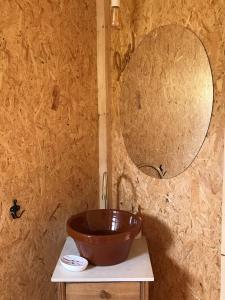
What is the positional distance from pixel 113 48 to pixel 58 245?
3.34 feet

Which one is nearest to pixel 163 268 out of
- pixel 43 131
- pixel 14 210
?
pixel 14 210

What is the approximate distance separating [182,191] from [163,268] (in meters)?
0.40

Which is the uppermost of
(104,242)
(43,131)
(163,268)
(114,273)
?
(43,131)

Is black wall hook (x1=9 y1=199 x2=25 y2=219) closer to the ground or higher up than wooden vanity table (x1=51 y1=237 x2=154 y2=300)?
higher up

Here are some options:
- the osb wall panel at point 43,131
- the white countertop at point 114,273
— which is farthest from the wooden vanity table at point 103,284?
the osb wall panel at point 43,131

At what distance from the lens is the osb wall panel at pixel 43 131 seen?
1234mm

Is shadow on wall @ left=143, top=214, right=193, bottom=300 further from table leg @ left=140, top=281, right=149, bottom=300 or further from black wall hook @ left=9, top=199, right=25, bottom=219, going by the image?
black wall hook @ left=9, top=199, right=25, bottom=219

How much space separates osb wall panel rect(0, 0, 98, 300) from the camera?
123cm

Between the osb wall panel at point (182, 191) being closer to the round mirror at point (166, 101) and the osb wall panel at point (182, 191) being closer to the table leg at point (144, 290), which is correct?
the round mirror at point (166, 101)

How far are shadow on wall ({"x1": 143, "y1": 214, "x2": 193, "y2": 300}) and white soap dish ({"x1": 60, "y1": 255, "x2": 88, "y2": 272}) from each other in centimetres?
42

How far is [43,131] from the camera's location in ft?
4.53

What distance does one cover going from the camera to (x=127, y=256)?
1.29 m

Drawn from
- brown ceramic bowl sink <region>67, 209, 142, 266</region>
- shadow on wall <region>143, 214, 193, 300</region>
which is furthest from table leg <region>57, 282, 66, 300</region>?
shadow on wall <region>143, 214, 193, 300</region>

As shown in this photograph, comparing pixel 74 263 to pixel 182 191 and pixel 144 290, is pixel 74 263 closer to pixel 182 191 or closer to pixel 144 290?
pixel 144 290
